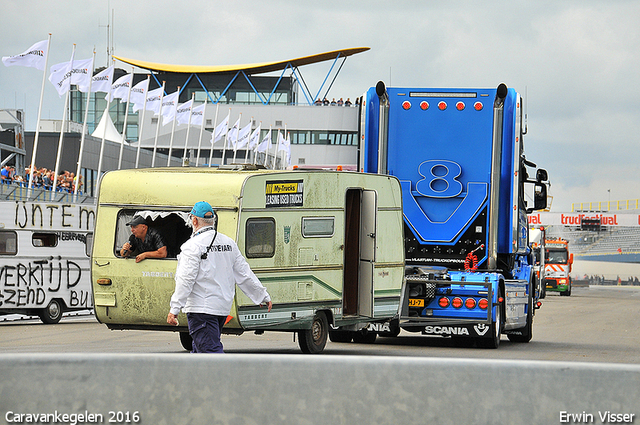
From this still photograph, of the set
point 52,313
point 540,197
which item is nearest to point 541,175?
point 540,197

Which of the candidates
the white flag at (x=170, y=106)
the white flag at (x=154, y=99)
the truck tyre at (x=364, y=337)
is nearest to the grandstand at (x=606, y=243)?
the white flag at (x=170, y=106)

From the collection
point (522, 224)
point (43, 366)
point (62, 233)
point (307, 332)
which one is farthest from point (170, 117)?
point (43, 366)

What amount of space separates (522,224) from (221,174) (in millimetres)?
6938

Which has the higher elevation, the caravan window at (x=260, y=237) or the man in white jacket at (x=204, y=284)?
the caravan window at (x=260, y=237)

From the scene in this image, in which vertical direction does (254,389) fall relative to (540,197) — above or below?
below

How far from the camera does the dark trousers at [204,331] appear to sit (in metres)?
8.25

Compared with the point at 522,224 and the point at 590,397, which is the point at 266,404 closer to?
the point at 590,397

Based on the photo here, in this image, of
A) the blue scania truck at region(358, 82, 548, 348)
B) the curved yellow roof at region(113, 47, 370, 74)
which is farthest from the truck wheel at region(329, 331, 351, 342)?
the curved yellow roof at region(113, 47, 370, 74)

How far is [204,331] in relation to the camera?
8.27 metres

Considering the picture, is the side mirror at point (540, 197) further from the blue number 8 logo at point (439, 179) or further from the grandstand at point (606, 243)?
the grandstand at point (606, 243)

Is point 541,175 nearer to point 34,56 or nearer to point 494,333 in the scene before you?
point 494,333

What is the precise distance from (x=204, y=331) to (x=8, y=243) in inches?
613

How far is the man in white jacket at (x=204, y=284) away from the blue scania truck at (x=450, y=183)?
7579 mm

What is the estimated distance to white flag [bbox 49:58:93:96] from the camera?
33781 mm
